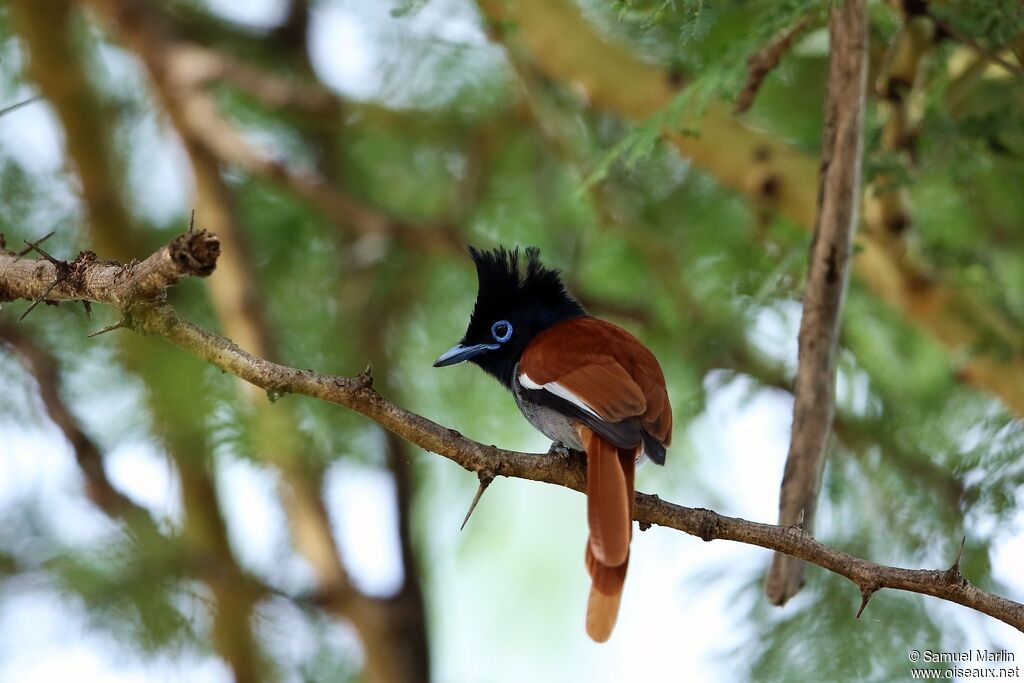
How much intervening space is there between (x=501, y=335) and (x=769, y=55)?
1131mm

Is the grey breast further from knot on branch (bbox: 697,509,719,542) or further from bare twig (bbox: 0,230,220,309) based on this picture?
bare twig (bbox: 0,230,220,309)

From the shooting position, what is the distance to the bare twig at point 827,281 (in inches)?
110

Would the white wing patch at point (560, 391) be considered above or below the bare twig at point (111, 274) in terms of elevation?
above

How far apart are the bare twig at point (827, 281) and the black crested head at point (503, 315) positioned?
94 centimetres

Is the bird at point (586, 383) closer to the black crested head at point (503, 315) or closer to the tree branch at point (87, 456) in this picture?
the black crested head at point (503, 315)

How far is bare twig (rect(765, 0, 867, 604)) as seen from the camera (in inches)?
110

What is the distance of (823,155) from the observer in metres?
3.01

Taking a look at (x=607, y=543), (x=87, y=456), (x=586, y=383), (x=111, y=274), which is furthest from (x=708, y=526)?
(x=87, y=456)

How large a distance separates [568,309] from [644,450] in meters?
0.89

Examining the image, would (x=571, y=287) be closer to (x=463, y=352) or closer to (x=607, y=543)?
(x=463, y=352)

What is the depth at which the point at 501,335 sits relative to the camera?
142 inches

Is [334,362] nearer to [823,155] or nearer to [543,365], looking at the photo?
[543,365]

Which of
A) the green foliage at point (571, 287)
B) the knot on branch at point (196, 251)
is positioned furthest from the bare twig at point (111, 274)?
the green foliage at point (571, 287)

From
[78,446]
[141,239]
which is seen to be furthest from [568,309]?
[141,239]
